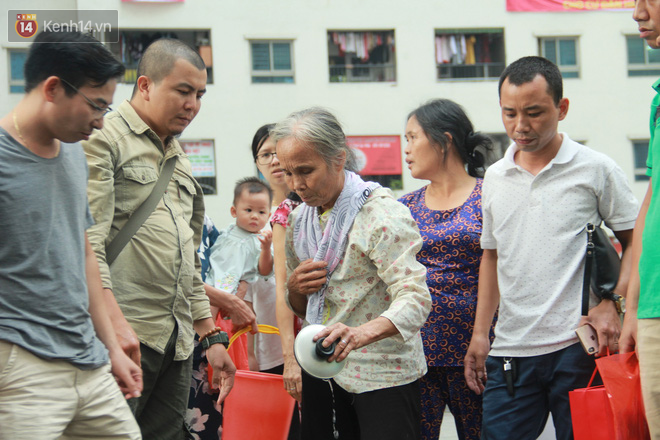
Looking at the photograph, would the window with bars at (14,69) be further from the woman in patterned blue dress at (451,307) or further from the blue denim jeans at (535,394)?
the blue denim jeans at (535,394)

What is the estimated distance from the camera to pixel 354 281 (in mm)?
3205

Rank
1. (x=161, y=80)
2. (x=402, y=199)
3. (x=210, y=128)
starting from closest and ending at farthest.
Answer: (x=161, y=80) → (x=402, y=199) → (x=210, y=128)

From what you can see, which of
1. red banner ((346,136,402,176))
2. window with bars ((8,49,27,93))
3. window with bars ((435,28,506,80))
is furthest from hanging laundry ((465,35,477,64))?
window with bars ((8,49,27,93))

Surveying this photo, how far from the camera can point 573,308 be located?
349 cm

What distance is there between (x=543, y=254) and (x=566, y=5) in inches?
819

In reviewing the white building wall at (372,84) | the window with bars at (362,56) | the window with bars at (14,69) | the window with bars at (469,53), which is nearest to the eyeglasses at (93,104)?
the white building wall at (372,84)

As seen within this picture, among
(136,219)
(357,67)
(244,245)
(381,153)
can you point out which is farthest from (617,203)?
(357,67)

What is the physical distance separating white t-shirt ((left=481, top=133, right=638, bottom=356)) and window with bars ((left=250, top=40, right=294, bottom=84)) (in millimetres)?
18616

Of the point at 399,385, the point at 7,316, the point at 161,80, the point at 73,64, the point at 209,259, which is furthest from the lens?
the point at 209,259

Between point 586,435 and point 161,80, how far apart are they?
92.5 inches

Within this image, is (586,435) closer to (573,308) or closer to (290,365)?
(573,308)

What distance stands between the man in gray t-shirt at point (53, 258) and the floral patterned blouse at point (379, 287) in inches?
36.0

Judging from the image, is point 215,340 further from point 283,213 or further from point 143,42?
point 143,42

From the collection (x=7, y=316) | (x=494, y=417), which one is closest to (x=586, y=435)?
(x=494, y=417)
